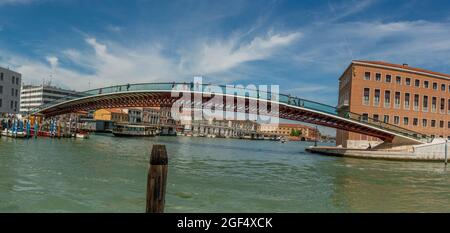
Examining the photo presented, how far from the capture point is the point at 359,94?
38406mm

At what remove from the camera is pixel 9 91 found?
156 ft

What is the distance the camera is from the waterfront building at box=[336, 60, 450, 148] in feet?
126

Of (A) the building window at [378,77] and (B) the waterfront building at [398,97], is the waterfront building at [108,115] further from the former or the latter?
(A) the building window at [378,77]

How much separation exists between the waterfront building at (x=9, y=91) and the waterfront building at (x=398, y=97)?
41.4m

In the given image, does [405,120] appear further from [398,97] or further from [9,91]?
[9,91]

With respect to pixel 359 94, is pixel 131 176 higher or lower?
lower

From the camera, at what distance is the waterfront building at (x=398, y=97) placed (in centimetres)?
3850

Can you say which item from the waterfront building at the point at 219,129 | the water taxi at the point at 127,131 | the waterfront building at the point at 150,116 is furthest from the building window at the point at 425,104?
the waterfront building at the point at 219,129

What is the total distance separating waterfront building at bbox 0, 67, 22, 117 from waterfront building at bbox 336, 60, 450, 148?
41423 mm

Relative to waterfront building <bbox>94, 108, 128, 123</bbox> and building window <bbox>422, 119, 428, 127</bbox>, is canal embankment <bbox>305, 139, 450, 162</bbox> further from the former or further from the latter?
waterfront building <bbox>94, 108, 128, 123</bbox>

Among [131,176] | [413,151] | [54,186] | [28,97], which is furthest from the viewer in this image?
[28,97]
